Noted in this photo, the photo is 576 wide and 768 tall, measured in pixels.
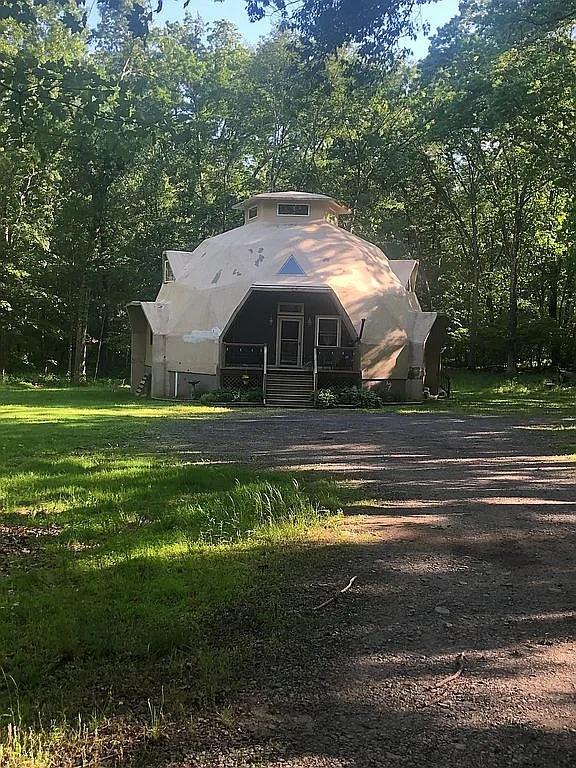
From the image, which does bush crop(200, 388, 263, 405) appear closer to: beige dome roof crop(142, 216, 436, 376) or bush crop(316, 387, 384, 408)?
bush crop(316, 387, 384, 408)

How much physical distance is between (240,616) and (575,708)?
72.1 inches

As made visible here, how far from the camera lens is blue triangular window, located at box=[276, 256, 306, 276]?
22703 mm

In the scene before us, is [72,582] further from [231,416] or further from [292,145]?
[292,145]

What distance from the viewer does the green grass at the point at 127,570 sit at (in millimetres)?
3293

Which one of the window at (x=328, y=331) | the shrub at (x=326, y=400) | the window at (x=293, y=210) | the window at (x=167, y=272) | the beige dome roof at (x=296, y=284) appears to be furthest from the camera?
the window at (x=167, y=272)

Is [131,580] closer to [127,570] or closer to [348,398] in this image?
[127,570]

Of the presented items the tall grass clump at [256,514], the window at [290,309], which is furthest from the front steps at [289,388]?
the tall grass clump at [256,514]

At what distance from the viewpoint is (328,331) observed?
82.9ft

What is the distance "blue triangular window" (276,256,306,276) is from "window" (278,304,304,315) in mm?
3203

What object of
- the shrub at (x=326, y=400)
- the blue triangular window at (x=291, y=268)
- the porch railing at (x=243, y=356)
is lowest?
the shrub at (x=326, y=400)

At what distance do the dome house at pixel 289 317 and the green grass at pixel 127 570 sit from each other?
13295 millimetres

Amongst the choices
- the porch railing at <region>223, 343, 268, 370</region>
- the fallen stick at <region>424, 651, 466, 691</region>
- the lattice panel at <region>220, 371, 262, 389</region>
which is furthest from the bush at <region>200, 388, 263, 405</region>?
the fallen stick at <region>424, 651, 466, 691</region>

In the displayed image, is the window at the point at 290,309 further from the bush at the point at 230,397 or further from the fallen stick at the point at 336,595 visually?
the fallen stick at the point at 336,595

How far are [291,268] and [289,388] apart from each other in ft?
12.8
